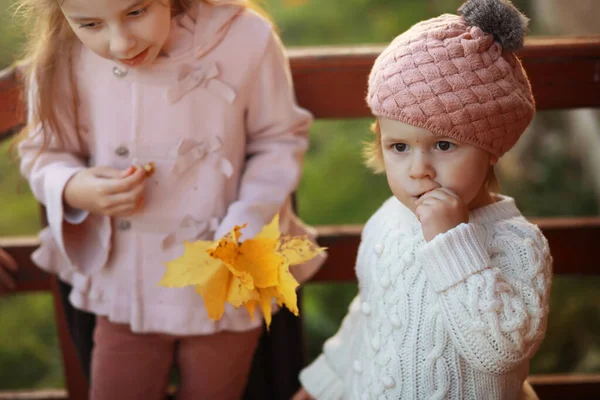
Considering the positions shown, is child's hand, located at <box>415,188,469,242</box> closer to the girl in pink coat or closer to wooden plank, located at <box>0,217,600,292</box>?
the girl in pink coat

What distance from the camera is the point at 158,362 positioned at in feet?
6.82

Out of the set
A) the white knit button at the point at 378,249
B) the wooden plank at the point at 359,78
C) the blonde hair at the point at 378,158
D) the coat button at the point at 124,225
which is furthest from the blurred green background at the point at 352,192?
the white knit button at the point at 378,249

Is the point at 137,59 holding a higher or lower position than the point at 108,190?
higher

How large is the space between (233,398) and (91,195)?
27.5 inches

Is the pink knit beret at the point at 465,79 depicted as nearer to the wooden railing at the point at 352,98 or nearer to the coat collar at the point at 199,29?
the coat collar at the point at 199,29

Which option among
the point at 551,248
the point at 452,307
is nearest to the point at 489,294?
the point at 452,307

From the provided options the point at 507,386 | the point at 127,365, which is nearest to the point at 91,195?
the point at 127,365

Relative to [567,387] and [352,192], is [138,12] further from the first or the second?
[352,192]

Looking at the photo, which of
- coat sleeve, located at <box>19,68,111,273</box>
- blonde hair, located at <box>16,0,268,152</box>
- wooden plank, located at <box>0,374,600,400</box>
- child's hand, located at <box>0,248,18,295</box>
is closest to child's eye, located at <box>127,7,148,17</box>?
blonde hair, located at <box>16,0,268,152</box>

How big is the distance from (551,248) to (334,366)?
903mm

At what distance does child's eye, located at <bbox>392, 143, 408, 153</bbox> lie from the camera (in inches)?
63.0

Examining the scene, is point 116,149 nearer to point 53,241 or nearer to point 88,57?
point 88,57

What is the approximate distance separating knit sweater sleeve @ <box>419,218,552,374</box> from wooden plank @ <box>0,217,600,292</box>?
2.91 feet

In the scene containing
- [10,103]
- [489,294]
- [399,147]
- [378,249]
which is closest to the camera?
[489,294]
